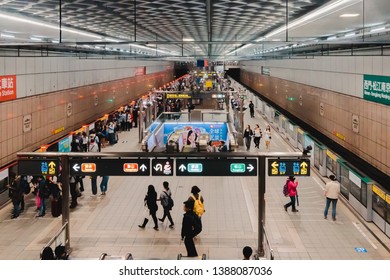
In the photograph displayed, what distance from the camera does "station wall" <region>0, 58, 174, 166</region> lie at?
13.1 m

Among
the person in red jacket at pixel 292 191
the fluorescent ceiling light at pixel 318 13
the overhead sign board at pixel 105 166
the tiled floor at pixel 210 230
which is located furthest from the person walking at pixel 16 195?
the fluorescent ceiling light at pixel 318 13

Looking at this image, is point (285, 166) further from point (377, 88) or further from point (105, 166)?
point (377, 88)

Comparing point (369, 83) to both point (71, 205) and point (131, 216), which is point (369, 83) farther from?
point (71, 205)

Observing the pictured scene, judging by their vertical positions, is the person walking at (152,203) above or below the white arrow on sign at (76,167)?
below

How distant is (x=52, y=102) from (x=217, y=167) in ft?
32.5

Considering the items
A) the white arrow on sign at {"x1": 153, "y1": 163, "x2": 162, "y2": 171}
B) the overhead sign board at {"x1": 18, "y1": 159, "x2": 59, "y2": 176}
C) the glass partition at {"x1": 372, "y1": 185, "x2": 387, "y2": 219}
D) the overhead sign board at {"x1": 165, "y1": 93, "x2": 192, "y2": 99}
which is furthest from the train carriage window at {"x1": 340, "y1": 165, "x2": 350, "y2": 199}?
the overhead sign board at {"x1": 165, "y1": 93, "x2": 192, "y2": 99}

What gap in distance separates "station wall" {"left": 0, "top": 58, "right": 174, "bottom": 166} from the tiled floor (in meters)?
2.47

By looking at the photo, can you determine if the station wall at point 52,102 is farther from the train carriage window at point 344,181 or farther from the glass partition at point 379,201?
the glass partition at point 379,201

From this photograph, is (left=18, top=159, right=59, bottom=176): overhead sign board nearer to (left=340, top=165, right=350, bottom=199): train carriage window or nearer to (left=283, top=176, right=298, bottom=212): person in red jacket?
(left=283, top=176, right=298, bottom=212): person in red jacket

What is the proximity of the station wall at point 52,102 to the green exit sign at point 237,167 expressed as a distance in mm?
7052

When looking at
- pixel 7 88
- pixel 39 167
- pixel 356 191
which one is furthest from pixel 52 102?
pixel 356 191

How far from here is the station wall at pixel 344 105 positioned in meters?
12.4

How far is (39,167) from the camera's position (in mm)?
9312
